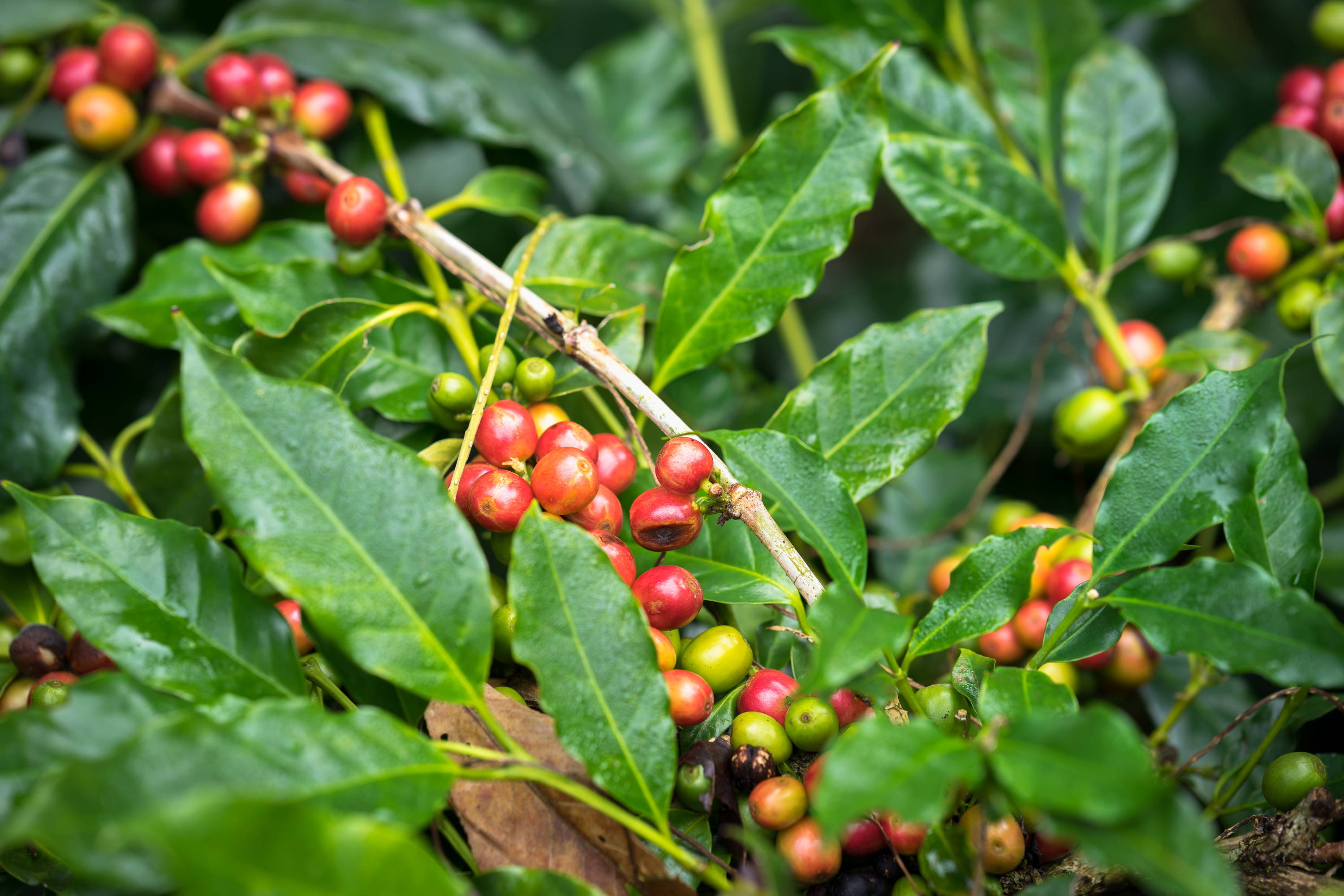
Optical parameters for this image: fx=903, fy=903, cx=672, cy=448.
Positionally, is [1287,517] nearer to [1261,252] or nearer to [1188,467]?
[1188,467]

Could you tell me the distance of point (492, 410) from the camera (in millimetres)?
722

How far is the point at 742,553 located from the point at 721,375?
44cm

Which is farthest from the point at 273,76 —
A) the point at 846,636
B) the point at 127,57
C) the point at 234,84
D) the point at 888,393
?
the point at 846,636

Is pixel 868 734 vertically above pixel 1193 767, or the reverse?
pixel 868 734

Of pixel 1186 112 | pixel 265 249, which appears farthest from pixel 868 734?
pixel 1186 112

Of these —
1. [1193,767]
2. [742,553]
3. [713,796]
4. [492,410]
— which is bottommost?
[1193,767]

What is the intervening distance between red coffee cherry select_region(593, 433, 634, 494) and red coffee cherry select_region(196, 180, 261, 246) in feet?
1.72

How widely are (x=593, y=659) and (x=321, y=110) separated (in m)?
0.80

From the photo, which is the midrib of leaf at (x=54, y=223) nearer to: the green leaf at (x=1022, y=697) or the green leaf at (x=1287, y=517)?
the green leaf at (x=1022, y=697)

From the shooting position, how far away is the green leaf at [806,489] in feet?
2.18

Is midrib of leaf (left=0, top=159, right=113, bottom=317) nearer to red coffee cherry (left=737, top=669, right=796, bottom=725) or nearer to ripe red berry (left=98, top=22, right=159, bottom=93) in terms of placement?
ripe red berry (left=98, top=22, right=159, bottom=93)

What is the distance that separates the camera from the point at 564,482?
67cm

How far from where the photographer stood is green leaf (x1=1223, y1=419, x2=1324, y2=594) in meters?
0.72

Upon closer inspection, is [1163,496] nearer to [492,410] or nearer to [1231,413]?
Answer: [1231,413]
